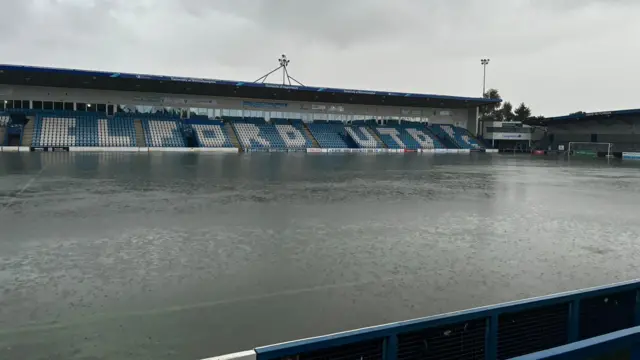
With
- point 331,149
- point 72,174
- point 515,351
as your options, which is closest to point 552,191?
point 515,351

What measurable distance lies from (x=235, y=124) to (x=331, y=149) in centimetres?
1262

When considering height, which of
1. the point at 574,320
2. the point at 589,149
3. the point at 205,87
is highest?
the point at 205,87

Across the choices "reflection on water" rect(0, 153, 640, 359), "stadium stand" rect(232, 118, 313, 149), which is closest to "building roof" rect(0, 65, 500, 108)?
"stadium stand" rect(232, 118, 313, 149)

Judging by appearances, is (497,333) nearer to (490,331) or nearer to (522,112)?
(490,331)

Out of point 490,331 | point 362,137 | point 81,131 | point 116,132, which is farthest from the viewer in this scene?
point 362,137

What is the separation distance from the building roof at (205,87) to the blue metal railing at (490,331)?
48.0m

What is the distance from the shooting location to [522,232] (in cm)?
941

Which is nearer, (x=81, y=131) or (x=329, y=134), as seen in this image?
(x=81, y=131)

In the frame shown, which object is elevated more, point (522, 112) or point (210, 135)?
point (522, 112)

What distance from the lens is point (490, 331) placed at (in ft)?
12.0

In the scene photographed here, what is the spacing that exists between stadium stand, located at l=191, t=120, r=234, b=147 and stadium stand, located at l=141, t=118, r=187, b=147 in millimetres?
1871

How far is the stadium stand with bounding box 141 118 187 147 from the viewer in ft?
161

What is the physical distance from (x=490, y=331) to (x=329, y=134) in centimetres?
5708

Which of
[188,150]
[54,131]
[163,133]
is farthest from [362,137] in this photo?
[54,131]
